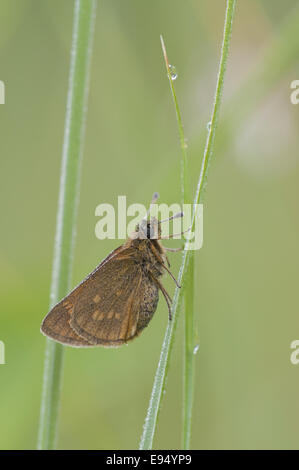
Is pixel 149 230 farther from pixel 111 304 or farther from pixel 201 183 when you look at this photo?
pixel 201 183

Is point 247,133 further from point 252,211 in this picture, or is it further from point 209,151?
point 209,151

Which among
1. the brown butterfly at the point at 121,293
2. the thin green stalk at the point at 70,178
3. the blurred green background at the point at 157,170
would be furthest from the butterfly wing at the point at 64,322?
the blurred green background at the point at 157,170

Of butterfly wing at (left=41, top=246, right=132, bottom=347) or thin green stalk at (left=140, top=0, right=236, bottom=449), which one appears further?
butterfly wing at (left=41, top=246, right=132, bottom=347)

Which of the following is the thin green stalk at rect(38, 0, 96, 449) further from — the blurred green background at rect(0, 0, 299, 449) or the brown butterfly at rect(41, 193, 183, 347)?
the blurred green background at rect(0, 0, 299, 449)

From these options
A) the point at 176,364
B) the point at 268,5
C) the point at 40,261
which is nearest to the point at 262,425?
the point at 176,364

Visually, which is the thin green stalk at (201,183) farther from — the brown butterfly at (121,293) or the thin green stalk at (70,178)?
the brown butterfly at (121,293)

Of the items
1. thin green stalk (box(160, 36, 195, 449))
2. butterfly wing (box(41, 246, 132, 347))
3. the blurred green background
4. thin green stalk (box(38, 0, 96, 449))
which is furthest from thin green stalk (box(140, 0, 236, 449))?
the blurred green background

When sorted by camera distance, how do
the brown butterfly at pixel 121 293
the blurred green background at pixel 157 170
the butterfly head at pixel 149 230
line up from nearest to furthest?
the brown butterfly at pixel 121 293 < the butterfly head at pixel 149 230 < the blurred green background at pixel 157 170


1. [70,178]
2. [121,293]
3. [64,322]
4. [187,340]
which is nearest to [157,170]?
[121,293]
